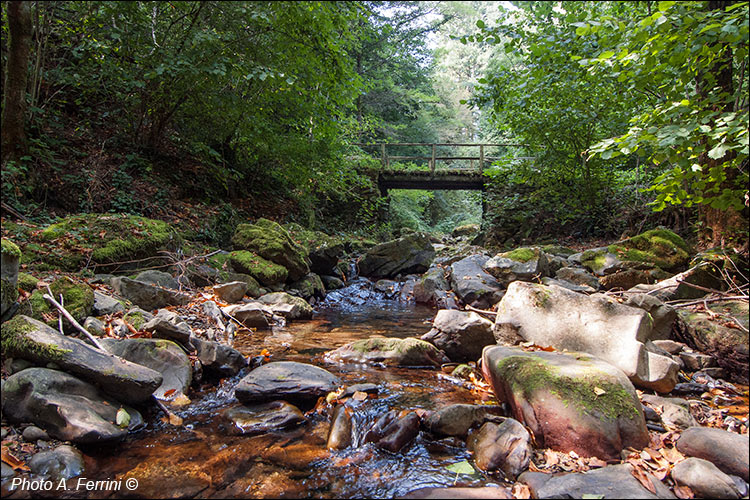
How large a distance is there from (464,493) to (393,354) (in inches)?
93.4

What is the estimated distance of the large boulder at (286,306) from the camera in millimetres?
6121

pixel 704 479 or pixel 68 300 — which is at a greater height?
pixel 68 300

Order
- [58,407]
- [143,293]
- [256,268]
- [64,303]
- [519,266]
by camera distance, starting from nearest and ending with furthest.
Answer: [58,407]
[64,303]
[143,293]
[256,268]
[519,266]

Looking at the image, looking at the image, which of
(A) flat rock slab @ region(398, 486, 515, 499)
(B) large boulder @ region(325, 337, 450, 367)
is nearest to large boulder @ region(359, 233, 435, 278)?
(B) large boulder @ region(325, 337, 450, 367)

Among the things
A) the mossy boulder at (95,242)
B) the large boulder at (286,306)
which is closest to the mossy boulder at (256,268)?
the large boulder at (286,306)

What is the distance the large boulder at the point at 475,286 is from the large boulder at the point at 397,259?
2.76 m

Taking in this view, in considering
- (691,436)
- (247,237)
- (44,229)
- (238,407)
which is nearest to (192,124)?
(247,237)

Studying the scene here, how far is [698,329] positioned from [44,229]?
Answer: 7.81m

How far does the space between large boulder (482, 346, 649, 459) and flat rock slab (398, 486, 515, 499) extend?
56cm

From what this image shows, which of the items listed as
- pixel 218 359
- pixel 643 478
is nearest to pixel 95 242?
pixel 218 359

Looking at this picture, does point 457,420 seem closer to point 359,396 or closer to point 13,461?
point 359,396

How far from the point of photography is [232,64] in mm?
4379

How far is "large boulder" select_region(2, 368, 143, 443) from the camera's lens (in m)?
2.18

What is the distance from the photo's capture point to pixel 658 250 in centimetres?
655
